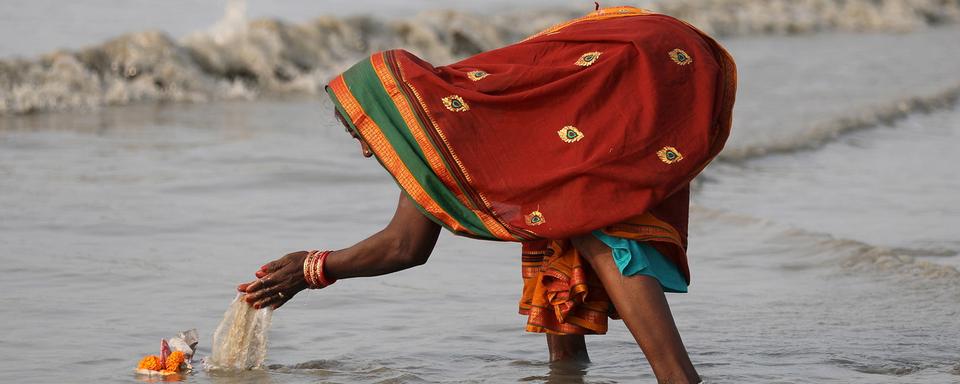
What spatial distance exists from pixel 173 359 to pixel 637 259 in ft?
4.91

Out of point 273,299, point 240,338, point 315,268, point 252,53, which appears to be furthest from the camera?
point 252,53

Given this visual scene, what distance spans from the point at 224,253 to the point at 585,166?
2.75 m

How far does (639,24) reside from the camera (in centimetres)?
365

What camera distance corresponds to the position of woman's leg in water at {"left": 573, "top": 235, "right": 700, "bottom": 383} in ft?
11.7

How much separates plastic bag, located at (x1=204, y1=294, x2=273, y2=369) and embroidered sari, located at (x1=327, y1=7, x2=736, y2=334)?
2.38 ft

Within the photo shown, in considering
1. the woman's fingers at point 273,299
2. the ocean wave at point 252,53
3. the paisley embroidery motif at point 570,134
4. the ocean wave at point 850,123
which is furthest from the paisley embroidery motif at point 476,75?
the ocean wave at point 252,53

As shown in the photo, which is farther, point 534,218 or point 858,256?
point 858,256

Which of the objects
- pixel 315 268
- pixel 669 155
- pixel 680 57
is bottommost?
pixel 315 268

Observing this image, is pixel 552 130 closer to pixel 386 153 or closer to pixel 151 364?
pixel 386 153

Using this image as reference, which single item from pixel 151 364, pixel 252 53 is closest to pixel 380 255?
pixel 151 364

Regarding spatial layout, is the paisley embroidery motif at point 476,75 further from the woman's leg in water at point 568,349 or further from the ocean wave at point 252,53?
the ocean wave at point 252,53

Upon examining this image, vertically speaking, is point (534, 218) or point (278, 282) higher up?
point (534, 218)

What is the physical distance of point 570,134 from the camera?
3.51 metres

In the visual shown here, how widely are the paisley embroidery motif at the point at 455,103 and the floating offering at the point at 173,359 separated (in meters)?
1.22
